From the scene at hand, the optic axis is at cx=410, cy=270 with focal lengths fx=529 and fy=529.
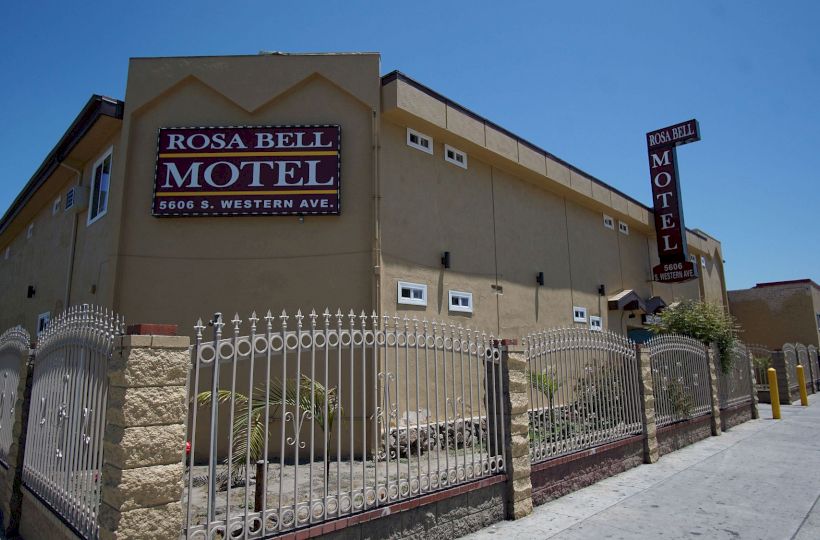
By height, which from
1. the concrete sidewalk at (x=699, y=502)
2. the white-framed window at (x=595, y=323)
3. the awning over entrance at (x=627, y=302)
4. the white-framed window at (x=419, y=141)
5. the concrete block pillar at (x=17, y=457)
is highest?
the white-framed window at (x=419, y=141)

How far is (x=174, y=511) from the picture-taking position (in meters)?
3.75

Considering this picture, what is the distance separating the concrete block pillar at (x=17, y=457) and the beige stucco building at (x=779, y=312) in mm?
30361

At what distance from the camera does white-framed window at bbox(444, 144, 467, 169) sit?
1149 cm

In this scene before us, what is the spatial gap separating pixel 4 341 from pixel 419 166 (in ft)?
24.7

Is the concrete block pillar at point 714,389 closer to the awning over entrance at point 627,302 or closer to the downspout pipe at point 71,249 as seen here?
the awning over entrance at point 627,302

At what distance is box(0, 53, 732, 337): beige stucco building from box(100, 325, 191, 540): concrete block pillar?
5360 millimetres

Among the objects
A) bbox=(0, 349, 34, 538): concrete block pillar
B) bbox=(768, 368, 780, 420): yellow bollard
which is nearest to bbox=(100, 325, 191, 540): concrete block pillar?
bbox=(0, 349, 34, 538): concrete block pillar

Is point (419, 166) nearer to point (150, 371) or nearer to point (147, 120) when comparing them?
point (147, 120)

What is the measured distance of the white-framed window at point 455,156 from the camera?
11492mm

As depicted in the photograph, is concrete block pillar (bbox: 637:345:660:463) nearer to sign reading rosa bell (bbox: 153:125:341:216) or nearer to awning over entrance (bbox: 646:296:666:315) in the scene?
sign reading rosa bell (bbox: 153:125:341:216)

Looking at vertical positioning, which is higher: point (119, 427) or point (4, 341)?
point (4, 341)

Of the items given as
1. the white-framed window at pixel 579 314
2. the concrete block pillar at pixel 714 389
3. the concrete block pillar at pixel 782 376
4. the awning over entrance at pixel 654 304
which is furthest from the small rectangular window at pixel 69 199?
the concrete block pillar at pixel 782 376

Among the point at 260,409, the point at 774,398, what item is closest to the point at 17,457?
the point at 260,409

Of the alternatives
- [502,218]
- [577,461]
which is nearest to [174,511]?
[577,461]
